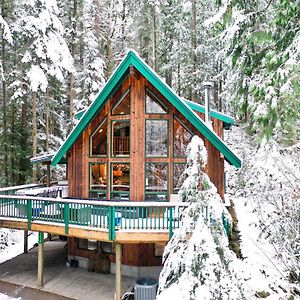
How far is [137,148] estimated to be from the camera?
38.5 feet

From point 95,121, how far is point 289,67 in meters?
7.99

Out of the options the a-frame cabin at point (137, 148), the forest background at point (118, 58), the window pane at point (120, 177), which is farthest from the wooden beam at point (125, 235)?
the forest background at point (118, 58)

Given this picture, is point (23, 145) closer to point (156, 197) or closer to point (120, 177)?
point (120, 177)

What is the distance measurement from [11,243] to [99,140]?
8.14 m

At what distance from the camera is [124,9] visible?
27016mm

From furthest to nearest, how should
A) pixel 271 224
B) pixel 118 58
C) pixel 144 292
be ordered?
1. pixel 118 58
2. pixel 144 292
3. pixel 271 224

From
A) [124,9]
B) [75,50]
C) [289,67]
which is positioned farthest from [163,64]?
[289,67]

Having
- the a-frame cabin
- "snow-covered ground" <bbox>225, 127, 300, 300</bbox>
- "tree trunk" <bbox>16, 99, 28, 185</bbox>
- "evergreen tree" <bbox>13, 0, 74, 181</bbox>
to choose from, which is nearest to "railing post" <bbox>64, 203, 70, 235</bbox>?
the a-frame cabin

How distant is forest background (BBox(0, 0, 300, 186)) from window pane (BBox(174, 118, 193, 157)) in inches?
76.5

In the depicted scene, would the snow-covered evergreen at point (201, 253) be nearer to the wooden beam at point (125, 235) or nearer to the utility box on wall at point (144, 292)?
the wooden beam at point (125, 235)

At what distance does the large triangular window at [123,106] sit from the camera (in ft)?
39.5

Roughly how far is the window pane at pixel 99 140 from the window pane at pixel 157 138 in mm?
1681

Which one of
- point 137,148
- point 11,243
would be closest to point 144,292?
point 137,148

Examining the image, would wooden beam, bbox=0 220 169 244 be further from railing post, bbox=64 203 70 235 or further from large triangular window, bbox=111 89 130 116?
large triangular window, bbox=111 89 130 116
